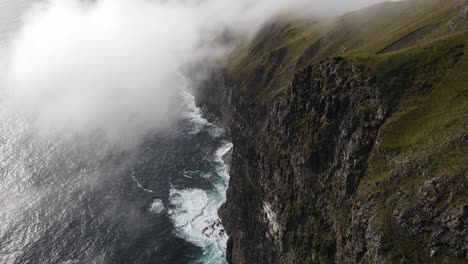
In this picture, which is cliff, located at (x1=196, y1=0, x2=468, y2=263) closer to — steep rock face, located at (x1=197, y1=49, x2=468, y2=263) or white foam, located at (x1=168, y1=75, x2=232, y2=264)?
steep rock face, located at (x1=197, y1=49, x2=468, y2=263)

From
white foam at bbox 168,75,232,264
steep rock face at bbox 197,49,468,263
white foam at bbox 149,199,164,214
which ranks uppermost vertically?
steep rock face at bbox 197,49,468,263

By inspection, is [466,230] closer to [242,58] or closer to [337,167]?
[337,167]

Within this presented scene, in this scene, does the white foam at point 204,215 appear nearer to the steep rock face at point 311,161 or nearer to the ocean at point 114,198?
the ocean at point 114,198

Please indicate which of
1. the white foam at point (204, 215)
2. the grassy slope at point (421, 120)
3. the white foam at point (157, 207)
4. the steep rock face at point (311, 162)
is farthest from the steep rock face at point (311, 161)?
the white foam at point (157, 207)

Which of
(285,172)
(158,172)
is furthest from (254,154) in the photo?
(158,172)

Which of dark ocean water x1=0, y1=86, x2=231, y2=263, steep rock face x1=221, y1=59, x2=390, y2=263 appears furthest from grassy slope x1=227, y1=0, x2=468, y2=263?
dark ocean water x1=0, y1=86, x2=231, y2=263

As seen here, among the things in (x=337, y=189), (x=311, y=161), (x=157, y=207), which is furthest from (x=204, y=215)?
(x=337, y=189)
